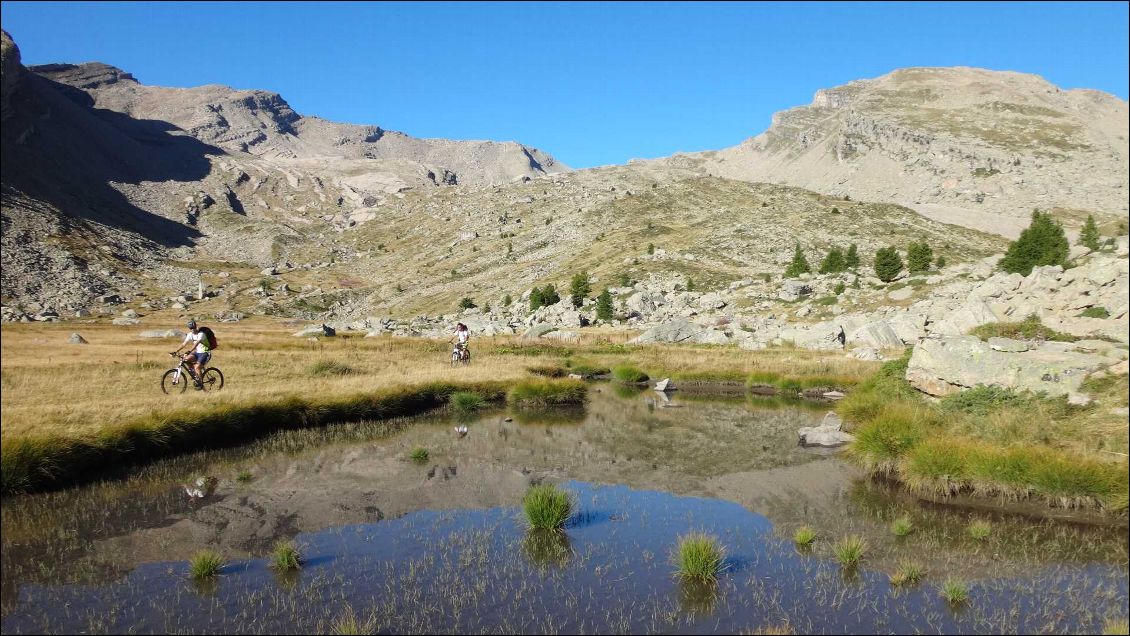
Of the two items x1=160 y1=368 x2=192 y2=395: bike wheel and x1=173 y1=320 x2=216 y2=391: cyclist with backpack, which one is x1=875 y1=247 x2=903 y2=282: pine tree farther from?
x1=160 y1=368 x2=192 y2=395: bike wheel

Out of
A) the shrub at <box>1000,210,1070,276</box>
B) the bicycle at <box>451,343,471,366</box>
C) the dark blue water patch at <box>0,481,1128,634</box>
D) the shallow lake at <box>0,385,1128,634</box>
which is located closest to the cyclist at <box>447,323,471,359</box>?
the bicycle at <box>451,343,471,366</box>

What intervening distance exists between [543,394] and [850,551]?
23861 mm

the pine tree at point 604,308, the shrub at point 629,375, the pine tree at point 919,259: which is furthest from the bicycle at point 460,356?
the pine tree at point 919,259

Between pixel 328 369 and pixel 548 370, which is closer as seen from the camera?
pixel 328 369

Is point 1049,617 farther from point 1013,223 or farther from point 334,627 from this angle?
point 1013,223

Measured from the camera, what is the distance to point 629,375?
148ft

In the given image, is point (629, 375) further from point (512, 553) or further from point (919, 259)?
point (919, 259)

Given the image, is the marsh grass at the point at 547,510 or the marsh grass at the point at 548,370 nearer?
the marsh grass at the point at 547,510

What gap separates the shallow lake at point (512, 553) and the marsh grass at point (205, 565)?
24 centimetres

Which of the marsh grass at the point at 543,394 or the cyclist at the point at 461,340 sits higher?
the cyclist at the point at 461,340

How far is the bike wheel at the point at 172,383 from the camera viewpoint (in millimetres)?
24994

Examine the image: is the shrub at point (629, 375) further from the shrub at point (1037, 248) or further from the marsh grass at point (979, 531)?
the shrub at point (1037, 248)

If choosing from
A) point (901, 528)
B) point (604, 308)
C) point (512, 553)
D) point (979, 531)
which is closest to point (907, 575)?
point (901, 528)

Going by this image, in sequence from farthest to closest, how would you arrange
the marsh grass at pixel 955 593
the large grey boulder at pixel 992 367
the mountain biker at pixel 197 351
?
the mountain biker at pixel 197 351 < the large grey boulder at pixel 992 367 < the marsh grass at pixel 955 593
